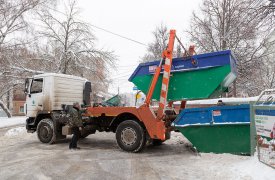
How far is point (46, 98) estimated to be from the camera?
10586 millimetres

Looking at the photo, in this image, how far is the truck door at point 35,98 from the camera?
35.2 feet

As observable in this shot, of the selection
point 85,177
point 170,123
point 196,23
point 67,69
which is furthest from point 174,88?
point 67,69

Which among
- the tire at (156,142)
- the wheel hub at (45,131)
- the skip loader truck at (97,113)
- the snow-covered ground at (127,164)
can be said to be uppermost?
the skip loader truck at (97,113)

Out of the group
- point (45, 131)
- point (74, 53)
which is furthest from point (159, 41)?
point (45, 131)

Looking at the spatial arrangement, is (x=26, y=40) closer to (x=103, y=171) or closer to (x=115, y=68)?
(x=115, y=68)

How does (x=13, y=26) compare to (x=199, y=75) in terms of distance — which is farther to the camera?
(x=13, y=26)

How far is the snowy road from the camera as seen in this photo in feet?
19.2

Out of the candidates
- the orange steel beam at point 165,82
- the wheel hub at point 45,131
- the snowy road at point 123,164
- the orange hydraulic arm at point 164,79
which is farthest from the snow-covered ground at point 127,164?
the orange hydraulic arm at point 164,79

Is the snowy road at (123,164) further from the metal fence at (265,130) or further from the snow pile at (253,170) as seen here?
the metal fence at (265,130)

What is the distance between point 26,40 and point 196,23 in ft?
45.6

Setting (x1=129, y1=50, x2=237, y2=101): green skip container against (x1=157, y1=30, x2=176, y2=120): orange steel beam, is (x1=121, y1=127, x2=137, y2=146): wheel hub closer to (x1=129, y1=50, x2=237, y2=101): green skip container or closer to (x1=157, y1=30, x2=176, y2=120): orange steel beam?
(x1=157, y1=30, x2=176, y2=120): orange steel beam

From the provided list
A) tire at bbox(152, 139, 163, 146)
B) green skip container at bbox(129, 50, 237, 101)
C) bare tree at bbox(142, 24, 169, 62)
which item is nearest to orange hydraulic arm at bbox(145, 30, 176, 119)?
green skip container at bbox(129, 50, 237, 101)

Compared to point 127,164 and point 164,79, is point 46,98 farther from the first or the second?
point 127,164

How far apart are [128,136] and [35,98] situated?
423 cm
